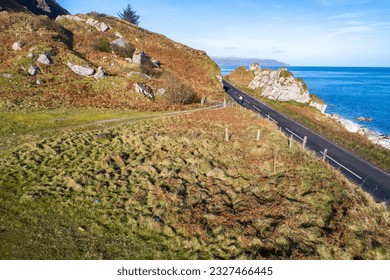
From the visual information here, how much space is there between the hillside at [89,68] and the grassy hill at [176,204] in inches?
653

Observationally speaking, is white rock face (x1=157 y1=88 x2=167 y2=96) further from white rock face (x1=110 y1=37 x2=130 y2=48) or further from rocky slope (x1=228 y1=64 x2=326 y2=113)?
rocky slope (x1=228 y1=64 x2=326 y2=113)

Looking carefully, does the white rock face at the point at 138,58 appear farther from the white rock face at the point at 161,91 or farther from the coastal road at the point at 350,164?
the coastal road at the point at 350,164

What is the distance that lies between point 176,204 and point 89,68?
3896 cm

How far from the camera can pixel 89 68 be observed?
152ft

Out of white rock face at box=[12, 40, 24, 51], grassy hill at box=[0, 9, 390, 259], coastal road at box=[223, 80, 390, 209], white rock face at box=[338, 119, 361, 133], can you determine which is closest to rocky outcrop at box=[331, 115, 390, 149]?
white rock face at box=[338, 119, 361, 133]

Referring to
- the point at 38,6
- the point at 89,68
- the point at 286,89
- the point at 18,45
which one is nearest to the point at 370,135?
the point at 286,89

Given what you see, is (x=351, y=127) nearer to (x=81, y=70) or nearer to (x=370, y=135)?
(x=370, y=135)

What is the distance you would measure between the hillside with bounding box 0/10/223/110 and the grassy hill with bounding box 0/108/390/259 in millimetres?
16575

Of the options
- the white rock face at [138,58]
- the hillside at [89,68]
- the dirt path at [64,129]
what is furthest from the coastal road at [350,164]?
the white rock face at [138,58]

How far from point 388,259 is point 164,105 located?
3453cm

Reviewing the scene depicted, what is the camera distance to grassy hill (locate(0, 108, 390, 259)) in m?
12.5

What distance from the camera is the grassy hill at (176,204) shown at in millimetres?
12469

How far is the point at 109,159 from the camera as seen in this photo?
827 inches
